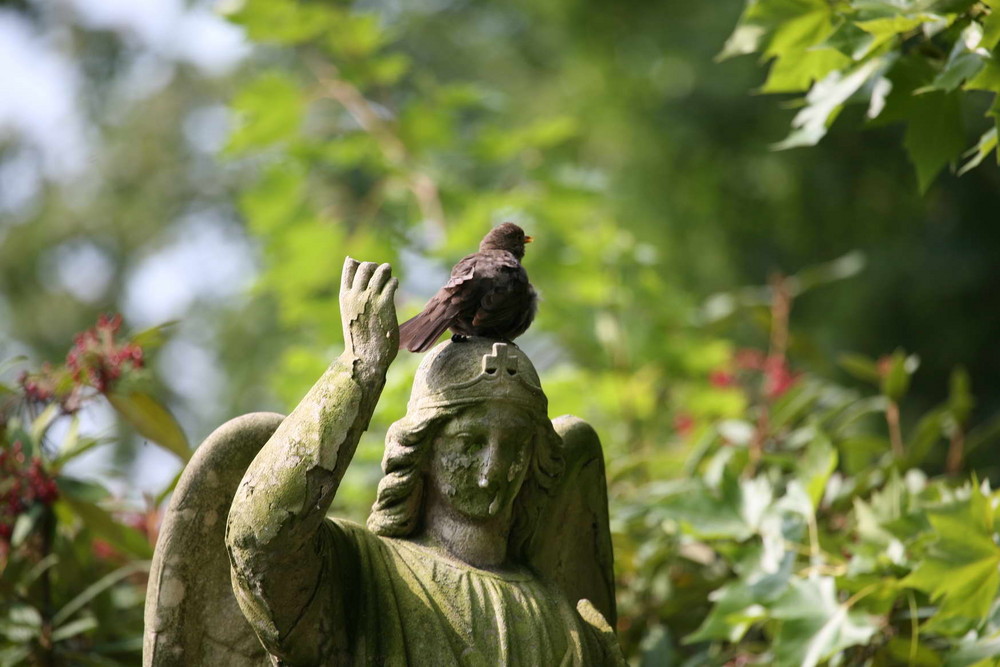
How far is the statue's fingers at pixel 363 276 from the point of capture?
2.20 m

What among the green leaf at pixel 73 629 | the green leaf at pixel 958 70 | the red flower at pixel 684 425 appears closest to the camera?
the green leaf at pixel 958 70

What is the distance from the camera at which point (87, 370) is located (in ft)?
9.86

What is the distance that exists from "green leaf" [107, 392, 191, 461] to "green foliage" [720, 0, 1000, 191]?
5.30 ft

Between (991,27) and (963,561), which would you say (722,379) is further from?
(991,27)

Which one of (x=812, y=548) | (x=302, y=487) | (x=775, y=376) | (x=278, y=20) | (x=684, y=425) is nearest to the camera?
(x=302, y=487)

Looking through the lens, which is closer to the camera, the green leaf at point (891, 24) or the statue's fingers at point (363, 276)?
the statue's fingers at point (363, 276)

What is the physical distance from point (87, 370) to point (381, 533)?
1034mm

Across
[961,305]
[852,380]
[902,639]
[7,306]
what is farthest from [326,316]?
[7,306]

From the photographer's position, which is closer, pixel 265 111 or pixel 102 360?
pixel 102 360

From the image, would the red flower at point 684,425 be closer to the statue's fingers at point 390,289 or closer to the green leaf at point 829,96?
the green leaf at point 829,96

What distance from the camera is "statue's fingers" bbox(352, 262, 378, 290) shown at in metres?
2.20

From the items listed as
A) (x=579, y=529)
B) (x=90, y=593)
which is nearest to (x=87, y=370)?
(x=90, y=593)

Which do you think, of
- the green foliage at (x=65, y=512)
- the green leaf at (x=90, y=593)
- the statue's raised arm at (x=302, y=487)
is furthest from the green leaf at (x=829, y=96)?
the green leaf at (x=90, y=593)

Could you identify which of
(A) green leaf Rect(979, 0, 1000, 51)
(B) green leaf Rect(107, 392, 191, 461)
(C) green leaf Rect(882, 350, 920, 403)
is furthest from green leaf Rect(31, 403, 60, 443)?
(C) green leaf Rect(882, 350, 920, 403)
